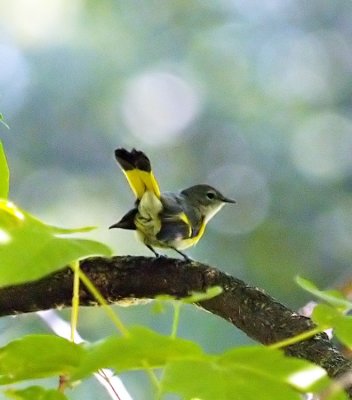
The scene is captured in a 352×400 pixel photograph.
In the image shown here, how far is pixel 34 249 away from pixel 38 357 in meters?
0.05

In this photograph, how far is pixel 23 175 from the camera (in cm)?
216

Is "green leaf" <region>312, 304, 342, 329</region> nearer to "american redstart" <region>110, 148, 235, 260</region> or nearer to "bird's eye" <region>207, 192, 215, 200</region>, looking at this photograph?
"american redstart" <region>110, 148, 235, 260</region>

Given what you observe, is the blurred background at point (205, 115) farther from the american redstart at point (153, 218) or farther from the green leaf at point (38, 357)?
the green leaf at point (38, 357)

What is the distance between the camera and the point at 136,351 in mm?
240

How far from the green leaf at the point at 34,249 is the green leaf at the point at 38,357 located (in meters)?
0.04

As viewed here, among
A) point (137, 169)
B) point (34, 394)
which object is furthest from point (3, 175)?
point (137, 169)

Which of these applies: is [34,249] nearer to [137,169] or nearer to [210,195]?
[137,169]

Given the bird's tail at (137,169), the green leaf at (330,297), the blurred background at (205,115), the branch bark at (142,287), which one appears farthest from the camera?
the blurred background at (205,115)

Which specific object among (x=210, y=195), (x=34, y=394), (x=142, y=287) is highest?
(x=210, y=195)

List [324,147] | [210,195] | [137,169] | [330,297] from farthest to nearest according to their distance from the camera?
[324,147] → [210,195] → [137,169] → [330,297]

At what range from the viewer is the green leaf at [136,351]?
0.24 meters

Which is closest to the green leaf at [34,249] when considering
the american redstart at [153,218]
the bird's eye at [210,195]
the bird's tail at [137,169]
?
the bird's tail at [137,169]

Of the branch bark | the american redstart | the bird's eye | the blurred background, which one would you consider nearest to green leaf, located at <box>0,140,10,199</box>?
the branch bark

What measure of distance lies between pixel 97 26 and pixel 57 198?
0.51 m
